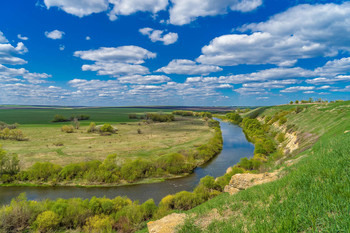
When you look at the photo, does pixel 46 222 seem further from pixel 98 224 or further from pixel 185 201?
pixel 185 201

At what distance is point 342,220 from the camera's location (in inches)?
179

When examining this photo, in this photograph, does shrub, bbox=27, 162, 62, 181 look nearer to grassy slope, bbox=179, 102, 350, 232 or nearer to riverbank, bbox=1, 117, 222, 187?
riverbank, bbox=1, 117, 222, 187

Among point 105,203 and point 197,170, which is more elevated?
point 105,203

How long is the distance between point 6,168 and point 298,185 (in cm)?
5320

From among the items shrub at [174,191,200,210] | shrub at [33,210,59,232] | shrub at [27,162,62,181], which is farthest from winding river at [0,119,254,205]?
shrub at [33,210,59,232]

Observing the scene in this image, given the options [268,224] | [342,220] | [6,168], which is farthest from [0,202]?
[342,220]

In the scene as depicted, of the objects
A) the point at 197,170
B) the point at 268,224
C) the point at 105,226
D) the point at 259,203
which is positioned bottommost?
the point at 197,170

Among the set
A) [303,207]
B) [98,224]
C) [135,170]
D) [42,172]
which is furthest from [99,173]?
[303,207]

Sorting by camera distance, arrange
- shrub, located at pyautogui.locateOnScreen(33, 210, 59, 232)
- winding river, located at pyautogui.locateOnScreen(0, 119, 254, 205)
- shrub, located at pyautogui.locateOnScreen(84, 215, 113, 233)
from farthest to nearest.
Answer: winding river, located at pyautogui.locateOnScreen(0, 119, 254, 205), shrub, located at pyautogui.locateOnScreen(33, 210, 59, 232), shrub, located at pyautogui.locateOnScreen(84, 215, 113, 233)

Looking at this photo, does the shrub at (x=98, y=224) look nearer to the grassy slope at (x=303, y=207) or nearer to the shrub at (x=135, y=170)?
the grassy slope at (x=303, y=207)

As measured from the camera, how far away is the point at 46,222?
2044cm

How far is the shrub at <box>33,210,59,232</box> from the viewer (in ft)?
66.7

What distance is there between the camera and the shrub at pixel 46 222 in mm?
20328

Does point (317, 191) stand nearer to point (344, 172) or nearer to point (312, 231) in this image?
point (344, 172)
